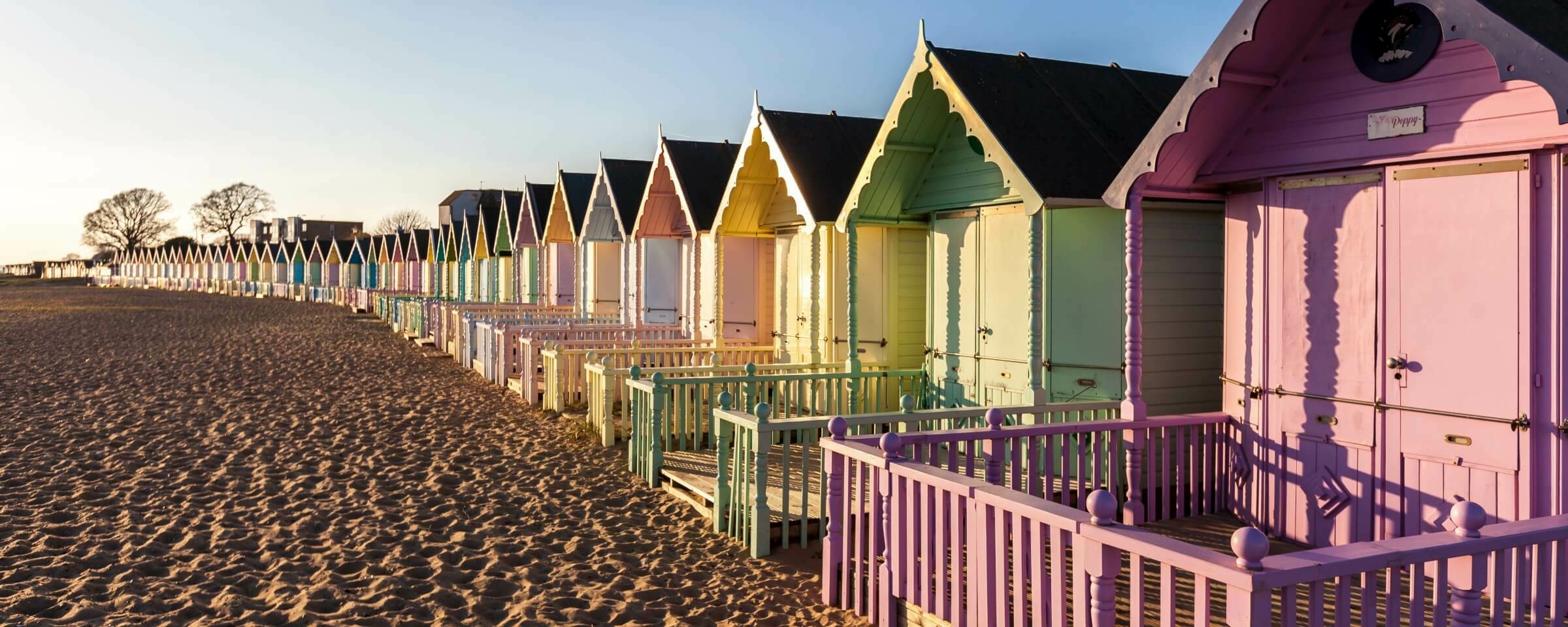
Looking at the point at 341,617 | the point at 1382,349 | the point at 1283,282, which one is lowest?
the point at 341,617

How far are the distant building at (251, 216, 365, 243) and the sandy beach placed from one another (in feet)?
305

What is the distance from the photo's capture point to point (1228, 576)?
3.44m

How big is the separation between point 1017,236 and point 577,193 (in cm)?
1464

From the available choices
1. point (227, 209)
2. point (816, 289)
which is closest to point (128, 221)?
point (227, 209)

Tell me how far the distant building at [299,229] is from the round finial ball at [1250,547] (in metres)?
105

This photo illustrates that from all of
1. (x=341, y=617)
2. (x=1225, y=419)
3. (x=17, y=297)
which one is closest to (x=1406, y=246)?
(x=1225, y=419)

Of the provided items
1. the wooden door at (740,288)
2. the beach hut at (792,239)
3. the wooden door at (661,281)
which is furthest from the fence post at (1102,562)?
the wooden door at (661,281)

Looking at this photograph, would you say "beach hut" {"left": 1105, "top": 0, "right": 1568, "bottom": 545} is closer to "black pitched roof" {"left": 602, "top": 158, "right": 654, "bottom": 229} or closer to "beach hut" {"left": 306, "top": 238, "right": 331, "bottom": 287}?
"black pitched roof" {"left": 602, "top": 158, "right": 654, "bottom": 229}

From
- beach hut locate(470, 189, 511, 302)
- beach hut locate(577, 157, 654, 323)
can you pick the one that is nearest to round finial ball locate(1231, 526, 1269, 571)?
beach hut locate(577, 157, 654, 323)

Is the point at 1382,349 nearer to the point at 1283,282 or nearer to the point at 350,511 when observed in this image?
the point at 1283,282

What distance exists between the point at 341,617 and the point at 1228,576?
188 inches

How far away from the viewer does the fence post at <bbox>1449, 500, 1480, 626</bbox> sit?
3.71 meters

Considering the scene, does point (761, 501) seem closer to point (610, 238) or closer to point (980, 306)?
point (980, 306)

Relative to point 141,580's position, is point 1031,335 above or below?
above
